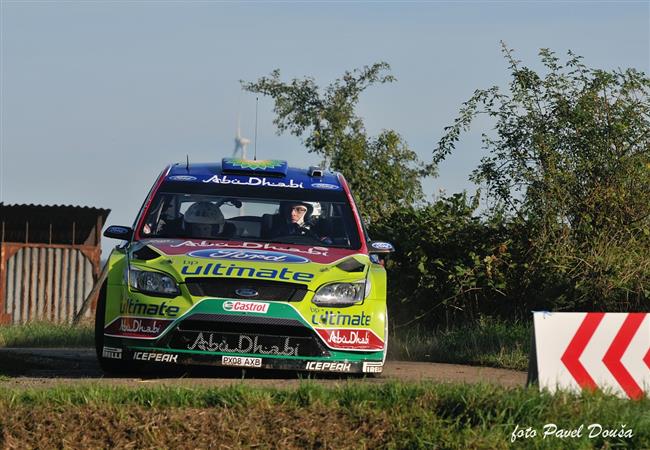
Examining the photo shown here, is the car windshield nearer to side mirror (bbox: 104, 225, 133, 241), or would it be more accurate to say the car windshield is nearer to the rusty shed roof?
side mirror (bbox: 104, 225, 133, 241)

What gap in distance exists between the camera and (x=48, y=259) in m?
26.1

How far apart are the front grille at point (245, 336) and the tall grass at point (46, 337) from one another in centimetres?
698

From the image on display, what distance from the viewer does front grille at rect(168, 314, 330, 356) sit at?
9.68m

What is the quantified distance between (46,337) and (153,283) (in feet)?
26.0

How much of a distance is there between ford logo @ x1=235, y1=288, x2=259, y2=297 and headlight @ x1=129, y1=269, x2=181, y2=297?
0.46m

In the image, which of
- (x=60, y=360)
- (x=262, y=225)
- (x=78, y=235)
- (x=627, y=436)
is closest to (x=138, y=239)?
(x=262, y=225)

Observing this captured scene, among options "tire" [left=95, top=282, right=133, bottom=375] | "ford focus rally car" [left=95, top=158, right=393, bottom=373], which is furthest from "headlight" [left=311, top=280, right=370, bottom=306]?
"tire" [left=95, top=282, right=133, bottom=375]

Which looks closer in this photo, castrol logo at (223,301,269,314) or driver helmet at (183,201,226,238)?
castrol logo at (223,301,269,314)

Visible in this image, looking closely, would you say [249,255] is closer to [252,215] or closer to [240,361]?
[240,361]

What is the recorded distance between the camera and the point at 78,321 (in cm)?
2341

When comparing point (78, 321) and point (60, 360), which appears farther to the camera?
point (78, 321)

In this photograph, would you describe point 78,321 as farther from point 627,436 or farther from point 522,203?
point 627,436

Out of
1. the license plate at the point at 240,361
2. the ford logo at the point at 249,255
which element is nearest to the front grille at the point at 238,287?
the ford logo at the point at 249,255

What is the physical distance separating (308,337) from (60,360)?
393 centimetres
